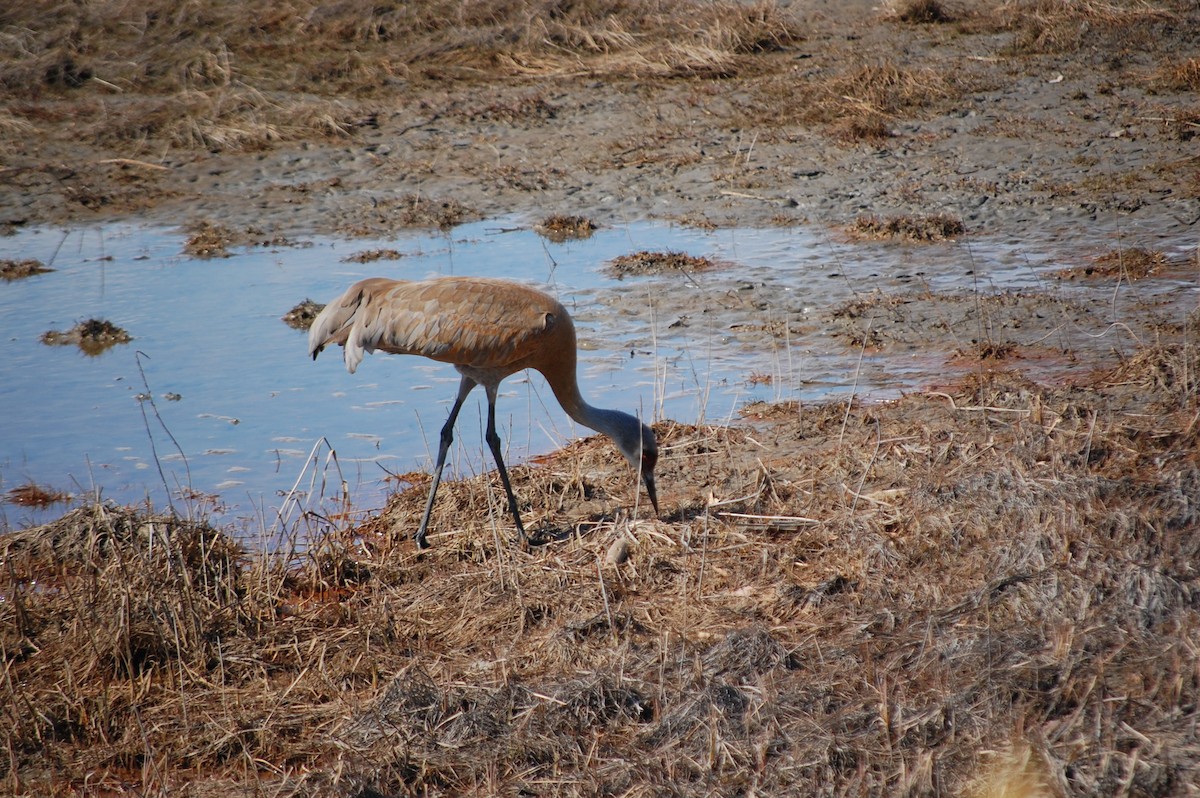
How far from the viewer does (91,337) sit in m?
8.27

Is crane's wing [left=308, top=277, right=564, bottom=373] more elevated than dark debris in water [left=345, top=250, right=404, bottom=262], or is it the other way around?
crane's wing [left=308, top=277, right=564, bottom=373]

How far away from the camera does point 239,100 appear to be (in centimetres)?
1293

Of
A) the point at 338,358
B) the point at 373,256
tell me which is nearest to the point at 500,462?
the point at 338,358

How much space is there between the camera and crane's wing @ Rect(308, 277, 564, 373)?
538 cm

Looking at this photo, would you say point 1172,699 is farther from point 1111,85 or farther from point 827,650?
point 1111,85

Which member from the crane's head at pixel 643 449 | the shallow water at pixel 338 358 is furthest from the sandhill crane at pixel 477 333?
the shallow water at pixel 338 358

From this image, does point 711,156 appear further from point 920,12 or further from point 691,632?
point 691,632

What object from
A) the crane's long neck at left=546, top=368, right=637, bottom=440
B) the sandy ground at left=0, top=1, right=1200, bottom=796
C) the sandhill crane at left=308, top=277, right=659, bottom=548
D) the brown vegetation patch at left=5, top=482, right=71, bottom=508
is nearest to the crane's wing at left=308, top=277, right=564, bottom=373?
the sandhill crane at left=308, top=277, right=659, bottom=548

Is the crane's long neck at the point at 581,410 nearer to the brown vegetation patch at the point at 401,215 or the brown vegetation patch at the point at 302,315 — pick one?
the brown vegetation patch at the point at 302,315

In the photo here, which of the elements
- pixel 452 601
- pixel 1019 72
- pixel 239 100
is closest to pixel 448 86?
pixel 239 100

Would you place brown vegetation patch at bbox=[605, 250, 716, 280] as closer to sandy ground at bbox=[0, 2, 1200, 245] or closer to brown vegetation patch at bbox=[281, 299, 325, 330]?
sandy ground at bbox=[0, 2, 1200, 245]

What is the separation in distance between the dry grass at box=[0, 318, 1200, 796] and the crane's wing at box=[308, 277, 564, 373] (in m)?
0.72

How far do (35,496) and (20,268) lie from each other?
426cm

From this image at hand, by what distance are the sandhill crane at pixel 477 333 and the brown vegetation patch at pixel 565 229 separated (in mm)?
4573
